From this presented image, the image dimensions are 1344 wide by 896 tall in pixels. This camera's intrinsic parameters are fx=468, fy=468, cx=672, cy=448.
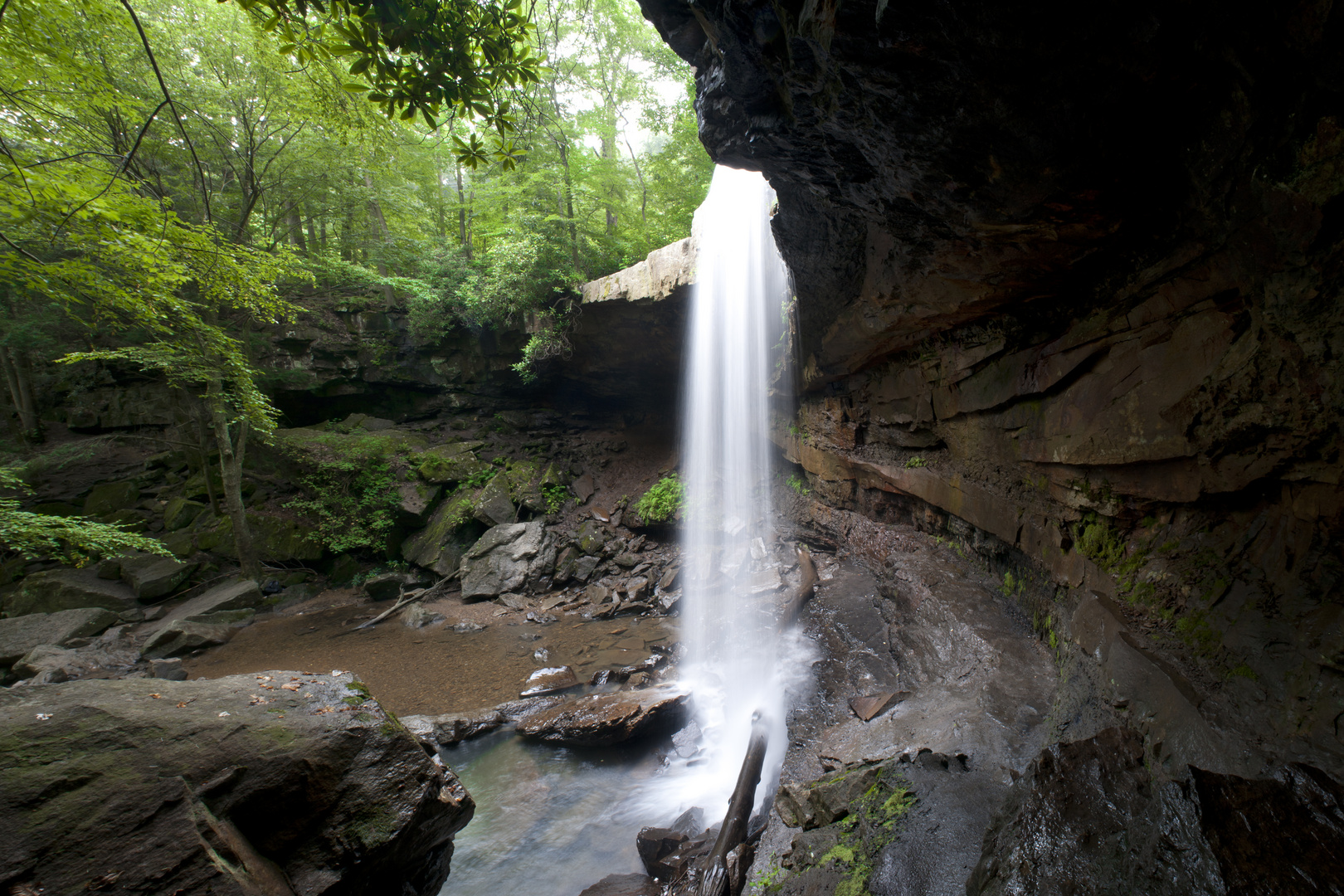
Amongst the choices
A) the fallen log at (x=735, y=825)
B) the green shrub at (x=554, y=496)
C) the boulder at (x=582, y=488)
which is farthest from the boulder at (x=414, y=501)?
the fallen log at (x=735, y=825)

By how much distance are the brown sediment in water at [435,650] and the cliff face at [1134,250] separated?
252 inches

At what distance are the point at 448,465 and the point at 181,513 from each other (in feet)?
18.8

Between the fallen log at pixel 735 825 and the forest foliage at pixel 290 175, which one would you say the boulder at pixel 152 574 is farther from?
Answer: the fallen log at pixel 735 825

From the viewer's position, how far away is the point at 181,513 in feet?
35.4

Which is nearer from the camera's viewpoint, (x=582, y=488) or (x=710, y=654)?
(x=710, y=654)

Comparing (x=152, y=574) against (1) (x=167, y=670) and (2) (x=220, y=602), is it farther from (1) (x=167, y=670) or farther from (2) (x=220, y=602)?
(1) (x=167, y=670)

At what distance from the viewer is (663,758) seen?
561 cm

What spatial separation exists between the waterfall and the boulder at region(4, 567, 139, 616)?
1070 centimetres

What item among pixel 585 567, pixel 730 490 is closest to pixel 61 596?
pixel 585 567

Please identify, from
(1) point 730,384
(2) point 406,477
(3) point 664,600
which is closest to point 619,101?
(1) point 730,384

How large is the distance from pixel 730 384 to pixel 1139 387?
853cm

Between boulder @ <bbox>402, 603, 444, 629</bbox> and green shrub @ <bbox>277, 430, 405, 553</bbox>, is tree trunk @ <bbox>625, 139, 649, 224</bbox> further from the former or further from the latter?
boulder @ <bbox>402, 603, 444, 629</bbox>

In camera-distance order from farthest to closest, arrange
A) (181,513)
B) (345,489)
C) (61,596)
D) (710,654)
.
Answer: (345,489)
(181,513)
(61,596)
(710,654)

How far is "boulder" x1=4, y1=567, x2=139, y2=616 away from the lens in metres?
8.37
